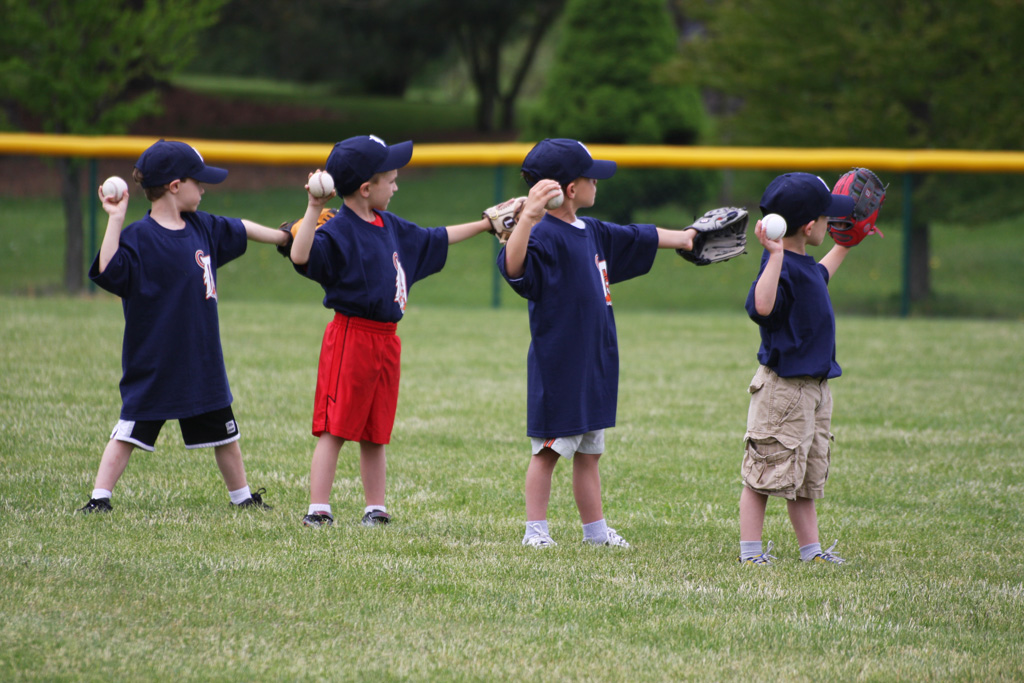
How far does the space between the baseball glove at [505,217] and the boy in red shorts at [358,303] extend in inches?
3.7

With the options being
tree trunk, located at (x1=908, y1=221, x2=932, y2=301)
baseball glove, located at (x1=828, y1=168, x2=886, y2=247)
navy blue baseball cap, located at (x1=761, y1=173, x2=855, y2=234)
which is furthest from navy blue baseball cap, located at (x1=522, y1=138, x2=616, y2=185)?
tree trunk, located at (x1=908, y1=221, x2=932, y2=301)

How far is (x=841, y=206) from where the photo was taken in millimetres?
4344

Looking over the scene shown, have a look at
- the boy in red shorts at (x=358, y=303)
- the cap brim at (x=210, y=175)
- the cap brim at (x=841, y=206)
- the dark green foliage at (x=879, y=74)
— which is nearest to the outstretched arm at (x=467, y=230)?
the boy in red shorts at (x=358, y=303)

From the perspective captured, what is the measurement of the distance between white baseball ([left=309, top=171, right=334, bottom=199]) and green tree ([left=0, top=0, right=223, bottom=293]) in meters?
10.6

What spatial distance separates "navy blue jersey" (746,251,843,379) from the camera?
4152mm

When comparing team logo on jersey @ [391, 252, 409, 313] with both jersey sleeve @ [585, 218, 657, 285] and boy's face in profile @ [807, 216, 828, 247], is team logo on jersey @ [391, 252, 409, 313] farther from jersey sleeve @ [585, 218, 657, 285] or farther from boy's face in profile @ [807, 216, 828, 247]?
boy's face in profile @ [807, 216, 828, 247]

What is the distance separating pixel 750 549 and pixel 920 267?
412 inches

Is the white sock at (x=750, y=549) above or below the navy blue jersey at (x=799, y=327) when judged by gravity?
below

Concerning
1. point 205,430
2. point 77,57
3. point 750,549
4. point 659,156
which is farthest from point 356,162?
point 77,57

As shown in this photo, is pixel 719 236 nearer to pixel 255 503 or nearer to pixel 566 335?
pixel 566 335

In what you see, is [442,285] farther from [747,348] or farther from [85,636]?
[85,636]

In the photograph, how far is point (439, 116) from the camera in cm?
3769

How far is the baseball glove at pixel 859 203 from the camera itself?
447 cm

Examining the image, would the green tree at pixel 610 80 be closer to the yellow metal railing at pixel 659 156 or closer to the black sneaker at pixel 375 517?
the yellow metal railing at pixel 659 156
